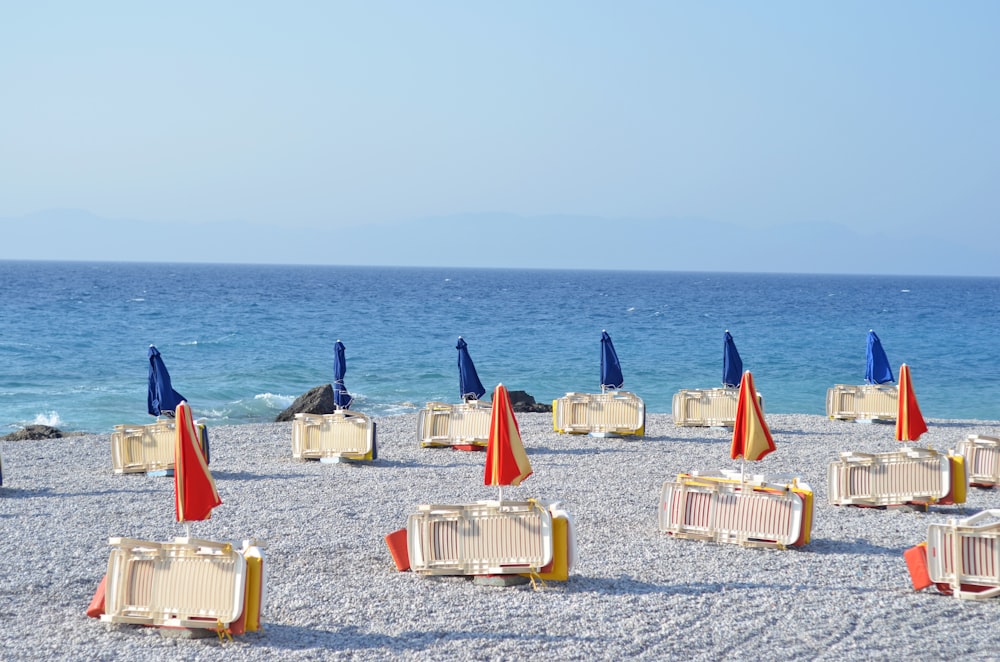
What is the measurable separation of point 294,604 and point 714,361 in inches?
1349

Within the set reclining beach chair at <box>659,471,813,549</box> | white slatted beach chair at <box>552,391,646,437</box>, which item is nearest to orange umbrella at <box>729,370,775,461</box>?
reclining beach chair at <box>659,471,813,549</box>

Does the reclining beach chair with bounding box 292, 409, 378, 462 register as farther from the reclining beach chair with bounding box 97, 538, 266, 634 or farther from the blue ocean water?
the blue ocean water

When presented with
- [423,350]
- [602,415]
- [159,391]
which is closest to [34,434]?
[159,391]

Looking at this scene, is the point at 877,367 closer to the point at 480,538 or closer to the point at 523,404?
the point at 523,404

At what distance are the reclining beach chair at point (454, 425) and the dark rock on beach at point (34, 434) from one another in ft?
28.1

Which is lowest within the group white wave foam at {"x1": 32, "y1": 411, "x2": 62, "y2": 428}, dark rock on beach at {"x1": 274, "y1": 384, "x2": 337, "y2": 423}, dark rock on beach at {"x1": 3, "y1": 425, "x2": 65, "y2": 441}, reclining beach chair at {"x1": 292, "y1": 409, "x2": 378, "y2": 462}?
white wave foam at {"x1": 32, "y1": 411, "x2": 62, "y2": 428}

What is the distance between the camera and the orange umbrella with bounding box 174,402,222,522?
786cm

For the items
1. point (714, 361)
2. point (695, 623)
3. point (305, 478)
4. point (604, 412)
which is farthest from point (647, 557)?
point (714, 361)

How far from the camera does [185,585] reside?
7656mm

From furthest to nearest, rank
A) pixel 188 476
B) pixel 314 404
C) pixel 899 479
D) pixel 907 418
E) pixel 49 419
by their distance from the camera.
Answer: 1. pixel 49 419
2. pixel 314 404
3. pixel 907 418
4. pixel 899 479
5. pixel 188 476

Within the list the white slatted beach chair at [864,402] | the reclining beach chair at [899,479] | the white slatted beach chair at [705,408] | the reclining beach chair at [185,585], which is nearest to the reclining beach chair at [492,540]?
the reclining beach chair at [185,585]

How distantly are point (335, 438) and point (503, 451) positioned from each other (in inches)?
271

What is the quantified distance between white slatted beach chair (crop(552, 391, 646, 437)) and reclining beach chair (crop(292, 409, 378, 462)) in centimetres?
395

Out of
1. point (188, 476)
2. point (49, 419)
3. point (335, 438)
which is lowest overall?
point (49, 419)
